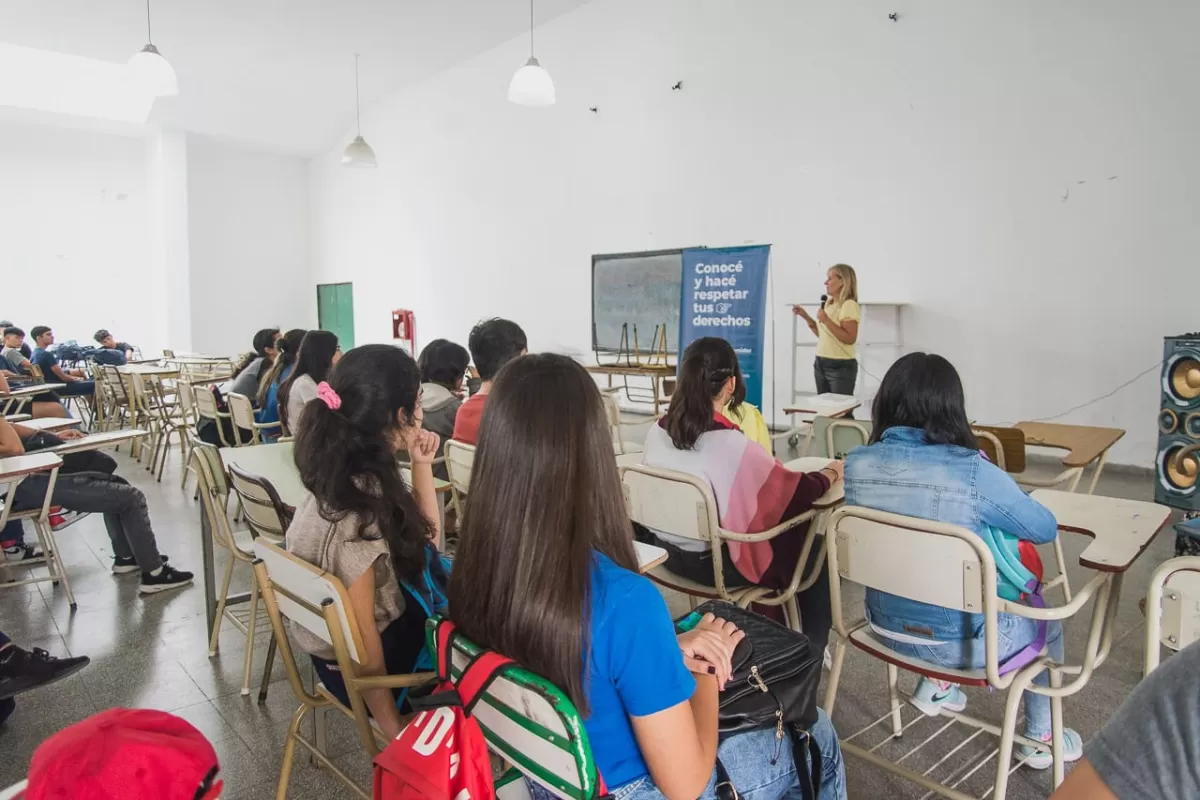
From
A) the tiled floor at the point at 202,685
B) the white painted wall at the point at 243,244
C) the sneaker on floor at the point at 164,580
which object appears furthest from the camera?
the white painted wall at the point at 243,244

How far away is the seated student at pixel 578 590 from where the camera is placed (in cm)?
100

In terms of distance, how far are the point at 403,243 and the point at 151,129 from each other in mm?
4487

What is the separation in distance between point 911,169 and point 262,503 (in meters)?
5.18

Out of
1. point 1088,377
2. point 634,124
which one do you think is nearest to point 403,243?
point 634,124

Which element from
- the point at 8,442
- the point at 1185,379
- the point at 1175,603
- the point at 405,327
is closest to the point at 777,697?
the point at 1175,603

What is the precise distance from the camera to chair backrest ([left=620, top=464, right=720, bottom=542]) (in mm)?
2035

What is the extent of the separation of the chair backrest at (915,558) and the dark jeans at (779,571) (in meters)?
0.53

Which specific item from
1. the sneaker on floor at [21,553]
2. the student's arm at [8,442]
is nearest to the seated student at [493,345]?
the student's arm at [8,442]

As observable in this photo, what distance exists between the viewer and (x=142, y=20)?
27.0 ft

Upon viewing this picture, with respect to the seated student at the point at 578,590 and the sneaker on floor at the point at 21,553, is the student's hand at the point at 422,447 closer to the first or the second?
the seated student at the point at 578,590

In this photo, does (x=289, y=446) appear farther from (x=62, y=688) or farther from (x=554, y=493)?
(x=554, y=493)

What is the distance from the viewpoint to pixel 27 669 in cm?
221

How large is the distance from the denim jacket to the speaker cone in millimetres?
2886

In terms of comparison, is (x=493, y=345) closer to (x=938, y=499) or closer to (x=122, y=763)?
(x=938, y=499)
